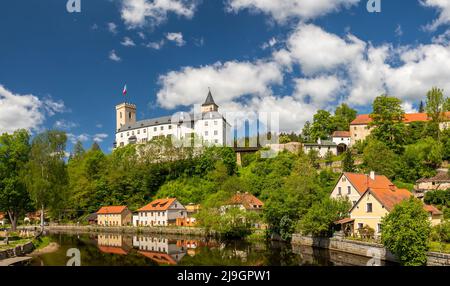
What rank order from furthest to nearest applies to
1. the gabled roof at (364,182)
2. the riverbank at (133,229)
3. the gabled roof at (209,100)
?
the gabled roof at (209,100), the riverbank at (133,229), the gabled roof at (364,182)

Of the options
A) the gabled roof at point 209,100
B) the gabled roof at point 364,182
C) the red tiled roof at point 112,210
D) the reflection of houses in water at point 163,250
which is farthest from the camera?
the gabled roof at point 209,100

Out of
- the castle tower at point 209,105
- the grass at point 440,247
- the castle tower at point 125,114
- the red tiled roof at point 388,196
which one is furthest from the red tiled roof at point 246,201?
the castle tower at point 125,114

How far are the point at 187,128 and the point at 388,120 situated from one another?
167ft

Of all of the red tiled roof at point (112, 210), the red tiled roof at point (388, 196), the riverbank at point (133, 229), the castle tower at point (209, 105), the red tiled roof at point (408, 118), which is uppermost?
the castle tower at point (209, 105)

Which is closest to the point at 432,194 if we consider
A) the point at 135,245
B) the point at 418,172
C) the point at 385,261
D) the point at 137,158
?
the point at 418,172

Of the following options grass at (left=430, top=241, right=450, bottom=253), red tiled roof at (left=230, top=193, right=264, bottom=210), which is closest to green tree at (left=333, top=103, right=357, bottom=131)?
red tiled roof at (left=230, top=193, right=264, bottom=210)

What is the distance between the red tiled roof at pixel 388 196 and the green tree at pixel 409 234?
855 centimetres

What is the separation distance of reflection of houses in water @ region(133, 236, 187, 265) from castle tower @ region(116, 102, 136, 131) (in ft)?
288

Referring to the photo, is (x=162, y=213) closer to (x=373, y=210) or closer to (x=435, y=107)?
(x=373, y=210)

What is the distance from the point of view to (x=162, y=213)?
211 feet

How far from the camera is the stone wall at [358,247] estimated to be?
75.5ft

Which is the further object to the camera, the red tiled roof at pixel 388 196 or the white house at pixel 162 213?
the white house at pixel 162 213

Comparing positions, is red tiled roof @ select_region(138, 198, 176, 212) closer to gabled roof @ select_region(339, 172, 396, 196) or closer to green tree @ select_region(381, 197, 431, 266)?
gabled roof @ select_region(339, 172, 396, 196)

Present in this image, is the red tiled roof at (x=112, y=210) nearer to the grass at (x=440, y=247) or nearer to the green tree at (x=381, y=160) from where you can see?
the green tree at (x=381, y=160)
